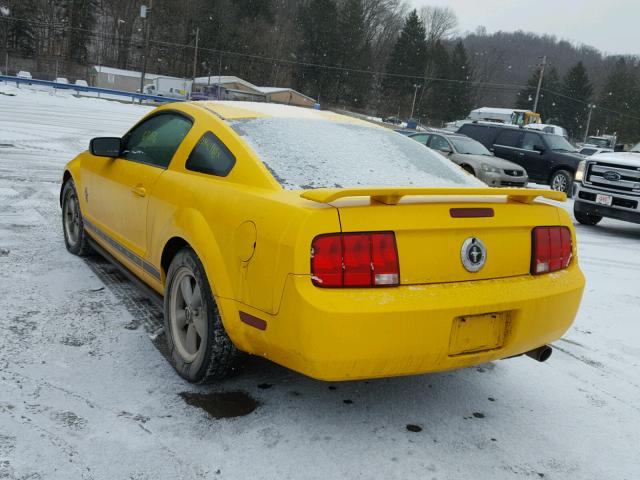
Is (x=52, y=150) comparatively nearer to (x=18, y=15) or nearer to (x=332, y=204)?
(x=332, y=204)

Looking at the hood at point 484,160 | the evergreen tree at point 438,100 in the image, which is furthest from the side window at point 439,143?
the evergreen tree at point 438,100

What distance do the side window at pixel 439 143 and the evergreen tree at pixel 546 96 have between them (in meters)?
84.3

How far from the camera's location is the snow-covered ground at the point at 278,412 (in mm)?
2383

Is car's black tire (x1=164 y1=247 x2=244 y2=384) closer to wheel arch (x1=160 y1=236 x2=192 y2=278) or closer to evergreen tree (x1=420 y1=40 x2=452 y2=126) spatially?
wheel arch (x1=160 y1=236 x2=192 y2=278)

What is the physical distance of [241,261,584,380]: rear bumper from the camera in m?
2.32

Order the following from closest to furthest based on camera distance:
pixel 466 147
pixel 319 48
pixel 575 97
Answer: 1. pixel 466 147
2. pixel 319 48
3. pixel 575 97

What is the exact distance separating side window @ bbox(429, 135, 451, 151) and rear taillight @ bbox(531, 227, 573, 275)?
38.4 ft

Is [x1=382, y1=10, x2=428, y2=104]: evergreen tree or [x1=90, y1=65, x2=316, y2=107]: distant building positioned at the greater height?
[x1=382, y1=10, x2=428, y2=104]: evergreen tree

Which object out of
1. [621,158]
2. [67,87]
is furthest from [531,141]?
[67,87]

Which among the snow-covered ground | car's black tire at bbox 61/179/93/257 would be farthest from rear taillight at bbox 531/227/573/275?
car's black tire at bbox 61/179/93/257

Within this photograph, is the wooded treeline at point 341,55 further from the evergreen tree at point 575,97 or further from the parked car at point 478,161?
the parked car at point 478,161

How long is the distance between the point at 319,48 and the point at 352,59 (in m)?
5.29

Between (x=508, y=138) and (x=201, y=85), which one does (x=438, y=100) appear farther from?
(x=508, y=138)

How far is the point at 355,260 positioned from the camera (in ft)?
7.82
